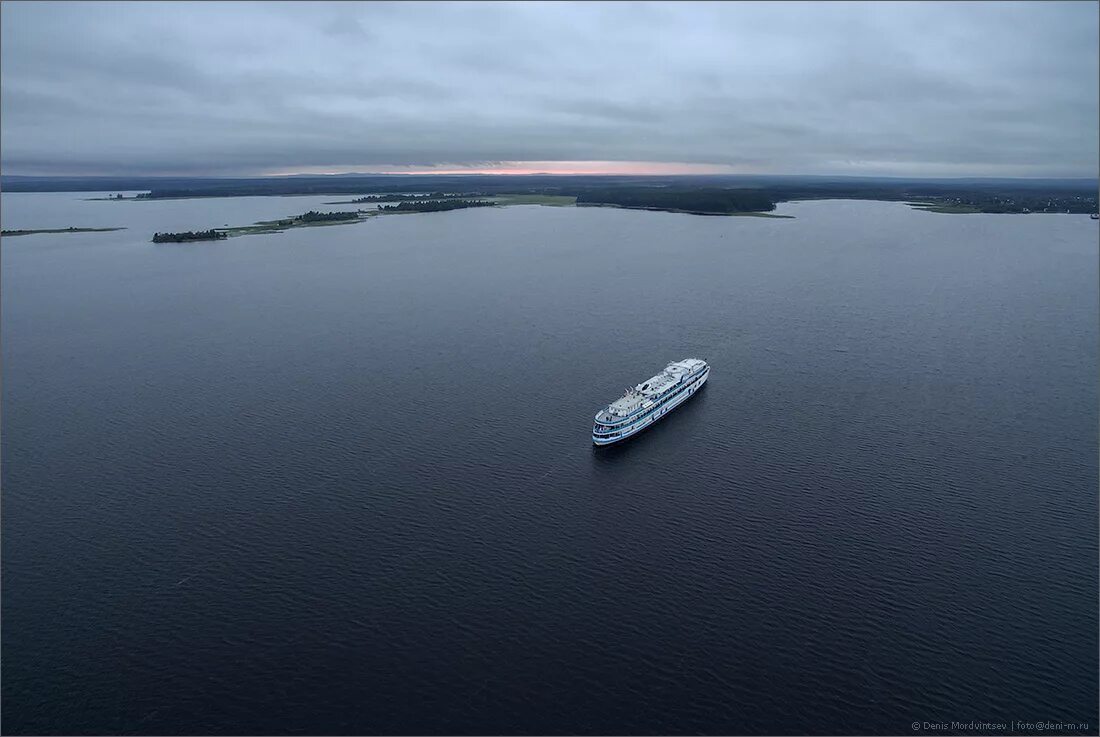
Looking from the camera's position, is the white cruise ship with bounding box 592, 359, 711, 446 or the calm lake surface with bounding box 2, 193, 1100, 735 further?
the white cruise ship with bounding box 592, 359, 711, 446

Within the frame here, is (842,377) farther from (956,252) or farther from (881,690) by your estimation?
(956,252)

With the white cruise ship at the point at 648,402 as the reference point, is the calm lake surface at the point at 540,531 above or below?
below

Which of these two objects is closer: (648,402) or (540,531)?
(540,531)

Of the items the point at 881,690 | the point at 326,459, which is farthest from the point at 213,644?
the point at 881,690

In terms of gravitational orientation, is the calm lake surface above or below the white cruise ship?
below

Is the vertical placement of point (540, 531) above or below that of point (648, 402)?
below

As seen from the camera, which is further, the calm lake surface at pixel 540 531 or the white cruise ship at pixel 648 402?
the white cruise ship at pixel 648 402
